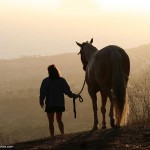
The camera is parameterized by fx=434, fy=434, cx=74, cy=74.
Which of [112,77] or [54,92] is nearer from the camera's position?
[112,77]

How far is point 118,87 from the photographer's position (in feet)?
29.7

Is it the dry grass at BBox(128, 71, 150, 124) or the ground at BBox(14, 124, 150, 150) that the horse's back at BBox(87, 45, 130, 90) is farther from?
the dry grass at BBox(128, 71, 150, 124)

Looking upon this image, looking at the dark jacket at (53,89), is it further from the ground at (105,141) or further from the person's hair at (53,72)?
the ground at (105,141)

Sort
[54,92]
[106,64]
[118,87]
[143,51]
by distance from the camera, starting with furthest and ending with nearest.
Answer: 1. [143,51]
2. [54,92]
3. [106,64]
4. [118,87]

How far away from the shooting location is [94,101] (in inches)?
419

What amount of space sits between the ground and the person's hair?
6.91ft

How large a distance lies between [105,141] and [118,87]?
2089 millimetres

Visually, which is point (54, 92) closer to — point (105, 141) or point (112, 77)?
point (112, 77)

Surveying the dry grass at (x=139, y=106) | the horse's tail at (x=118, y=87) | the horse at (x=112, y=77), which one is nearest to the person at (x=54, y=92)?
the horse at (x=112, y=77)

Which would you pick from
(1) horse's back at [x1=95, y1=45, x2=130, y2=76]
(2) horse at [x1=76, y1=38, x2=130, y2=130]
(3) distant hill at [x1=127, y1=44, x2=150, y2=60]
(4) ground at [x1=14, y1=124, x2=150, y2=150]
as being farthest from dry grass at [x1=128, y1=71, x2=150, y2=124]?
(3) distant hill at [x1=127, y1=44, x2=150, y2=60]

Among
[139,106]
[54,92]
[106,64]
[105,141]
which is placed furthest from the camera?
Answer: [139,106]

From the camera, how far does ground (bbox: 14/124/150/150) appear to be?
6695 mm

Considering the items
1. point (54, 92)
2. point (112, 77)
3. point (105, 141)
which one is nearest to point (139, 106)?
point (54, 92)

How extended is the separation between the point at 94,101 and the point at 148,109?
1.43 metres
